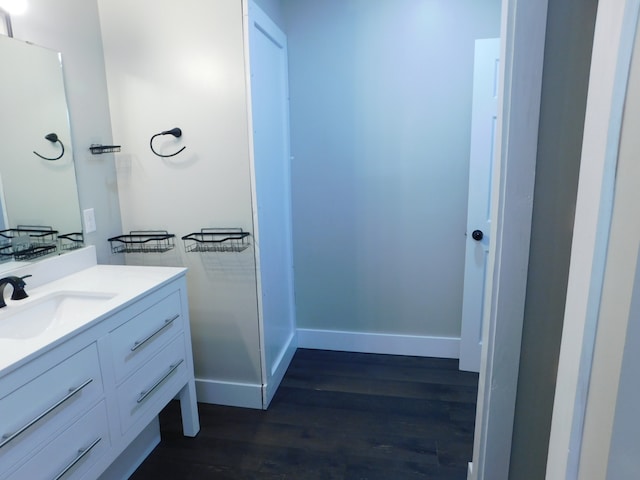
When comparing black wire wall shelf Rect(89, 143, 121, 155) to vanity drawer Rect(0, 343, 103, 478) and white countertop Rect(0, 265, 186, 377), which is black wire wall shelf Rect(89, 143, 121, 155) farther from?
vanity drawer Rect(0, 343, 103, 478)

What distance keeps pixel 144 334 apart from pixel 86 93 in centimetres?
122

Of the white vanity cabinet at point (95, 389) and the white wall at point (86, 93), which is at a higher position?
the white wall at point (86, 93)

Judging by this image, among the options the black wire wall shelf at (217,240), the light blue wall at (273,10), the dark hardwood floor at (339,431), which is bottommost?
the dark hardwood floor at (339,431)

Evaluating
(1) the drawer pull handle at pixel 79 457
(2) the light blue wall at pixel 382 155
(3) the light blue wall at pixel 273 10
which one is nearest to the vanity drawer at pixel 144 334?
(1) the drawer pull handle at pixel 79 457

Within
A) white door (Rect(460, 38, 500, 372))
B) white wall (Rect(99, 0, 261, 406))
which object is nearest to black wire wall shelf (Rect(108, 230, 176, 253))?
white wall (Rect(99, 0, 261, 406))

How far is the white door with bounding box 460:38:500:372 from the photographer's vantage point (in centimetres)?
223

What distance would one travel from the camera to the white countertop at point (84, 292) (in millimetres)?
1097

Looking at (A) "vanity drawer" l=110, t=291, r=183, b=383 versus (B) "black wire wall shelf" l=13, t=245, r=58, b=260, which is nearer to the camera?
(A) "vanity drawer" l=110, t=291, r=183, b=383

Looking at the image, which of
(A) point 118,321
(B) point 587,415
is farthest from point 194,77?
(B) point 587,415

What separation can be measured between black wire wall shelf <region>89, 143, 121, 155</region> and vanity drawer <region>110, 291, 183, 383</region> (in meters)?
0.83

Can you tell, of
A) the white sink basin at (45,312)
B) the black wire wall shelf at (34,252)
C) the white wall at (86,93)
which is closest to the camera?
the white sink basin at (45,312)

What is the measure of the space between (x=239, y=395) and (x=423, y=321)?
1.31 m

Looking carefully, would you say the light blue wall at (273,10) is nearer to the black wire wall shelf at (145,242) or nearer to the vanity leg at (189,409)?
the black wire wall shelf at (145,242)

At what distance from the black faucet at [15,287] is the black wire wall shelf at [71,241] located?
0.32 meters
